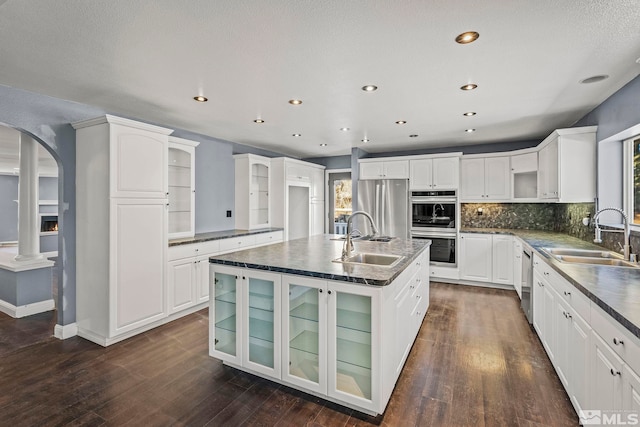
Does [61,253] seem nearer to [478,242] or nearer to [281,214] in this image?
[281,214]

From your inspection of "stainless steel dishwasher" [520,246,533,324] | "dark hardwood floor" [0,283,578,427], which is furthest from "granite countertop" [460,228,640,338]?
"dark hardwood floor" [0,283,578,427]

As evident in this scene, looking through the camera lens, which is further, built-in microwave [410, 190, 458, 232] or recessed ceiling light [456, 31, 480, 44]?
built-in microwave [410, 190, 458, 232]

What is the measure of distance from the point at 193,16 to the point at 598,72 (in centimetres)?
292

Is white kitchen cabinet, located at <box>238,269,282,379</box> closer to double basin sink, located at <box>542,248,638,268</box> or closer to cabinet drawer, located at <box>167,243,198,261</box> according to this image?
cabinet drawer, located at <box>167,243,198,261</box>

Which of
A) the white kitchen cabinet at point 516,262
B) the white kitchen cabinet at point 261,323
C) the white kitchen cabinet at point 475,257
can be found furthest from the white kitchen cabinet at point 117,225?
the white kitchen cabinet at point 516,262

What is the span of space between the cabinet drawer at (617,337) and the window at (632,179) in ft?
5.59

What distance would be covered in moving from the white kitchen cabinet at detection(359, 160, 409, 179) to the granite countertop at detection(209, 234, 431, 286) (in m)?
2.23

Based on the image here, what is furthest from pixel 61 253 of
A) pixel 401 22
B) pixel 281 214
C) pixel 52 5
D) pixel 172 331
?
pixel 401 22

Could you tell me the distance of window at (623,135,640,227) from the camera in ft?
8.87

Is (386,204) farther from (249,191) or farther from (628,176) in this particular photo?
(628,176)

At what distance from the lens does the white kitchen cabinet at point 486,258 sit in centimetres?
471

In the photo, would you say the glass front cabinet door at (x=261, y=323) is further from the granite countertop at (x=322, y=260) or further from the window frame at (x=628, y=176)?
the window frame at (x=628, y=176)

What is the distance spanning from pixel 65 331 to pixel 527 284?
485cm

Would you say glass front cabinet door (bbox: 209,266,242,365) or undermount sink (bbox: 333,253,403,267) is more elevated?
undermount sink (bbox: 333,253,403,267)
